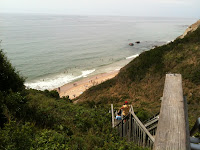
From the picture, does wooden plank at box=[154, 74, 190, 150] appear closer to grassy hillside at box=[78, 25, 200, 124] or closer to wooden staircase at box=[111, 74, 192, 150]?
wooden staircase at box=[111, 74, 192, 150]

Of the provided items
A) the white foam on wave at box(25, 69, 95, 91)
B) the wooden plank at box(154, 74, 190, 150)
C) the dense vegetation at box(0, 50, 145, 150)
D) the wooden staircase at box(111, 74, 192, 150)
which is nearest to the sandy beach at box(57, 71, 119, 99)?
the white foam on wave at box(25, 69, 95, 91)

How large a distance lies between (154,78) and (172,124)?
18.9 meters

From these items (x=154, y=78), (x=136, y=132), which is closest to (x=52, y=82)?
(x=154, y=78)

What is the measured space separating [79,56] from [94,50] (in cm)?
879

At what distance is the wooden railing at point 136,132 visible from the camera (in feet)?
15.8

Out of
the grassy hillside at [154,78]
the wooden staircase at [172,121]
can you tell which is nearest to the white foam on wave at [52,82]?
the grassy hillside at [154,78]

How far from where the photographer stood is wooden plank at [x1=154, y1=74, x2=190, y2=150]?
133 centimetres

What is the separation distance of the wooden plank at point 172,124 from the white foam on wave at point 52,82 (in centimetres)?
3394

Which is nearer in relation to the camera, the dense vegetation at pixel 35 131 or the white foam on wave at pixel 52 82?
the dense vegetation at pixel 35 131

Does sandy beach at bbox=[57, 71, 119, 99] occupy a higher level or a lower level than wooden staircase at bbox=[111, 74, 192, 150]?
lower

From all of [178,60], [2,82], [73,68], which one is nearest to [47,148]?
[2,82]

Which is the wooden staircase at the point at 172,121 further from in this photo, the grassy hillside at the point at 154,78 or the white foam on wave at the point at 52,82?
the white foam on wave at the point at 52,82

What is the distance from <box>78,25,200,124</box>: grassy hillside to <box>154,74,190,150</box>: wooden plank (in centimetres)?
1254

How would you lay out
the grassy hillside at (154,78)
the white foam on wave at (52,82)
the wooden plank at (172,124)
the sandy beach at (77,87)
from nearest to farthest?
the wooden plank at (172,124) < the grassy hillside at (154,78) < the sandy beach at (77,87) < the white foam on wave at (52,82)
